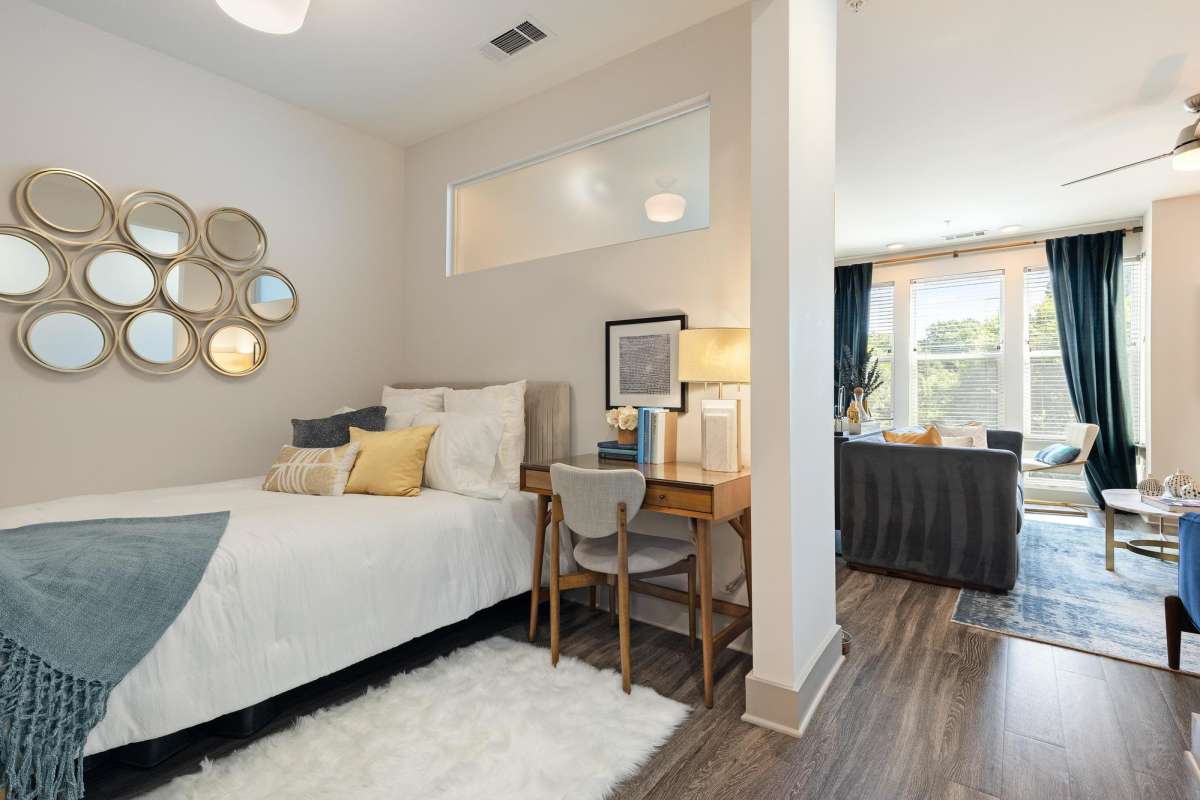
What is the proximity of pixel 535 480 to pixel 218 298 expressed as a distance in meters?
2.10

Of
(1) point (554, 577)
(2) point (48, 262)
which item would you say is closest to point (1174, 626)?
(1) point (554, 577)

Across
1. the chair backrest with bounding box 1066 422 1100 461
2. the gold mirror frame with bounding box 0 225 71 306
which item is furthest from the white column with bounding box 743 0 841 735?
the chair backrest with bounding box 1066 422 1100 461

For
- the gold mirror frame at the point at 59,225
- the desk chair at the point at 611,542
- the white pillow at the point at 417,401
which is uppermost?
the gold mirror frame at the point at 59,225

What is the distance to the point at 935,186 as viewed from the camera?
14.8 ft

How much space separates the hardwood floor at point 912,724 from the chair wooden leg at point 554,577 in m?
0.16

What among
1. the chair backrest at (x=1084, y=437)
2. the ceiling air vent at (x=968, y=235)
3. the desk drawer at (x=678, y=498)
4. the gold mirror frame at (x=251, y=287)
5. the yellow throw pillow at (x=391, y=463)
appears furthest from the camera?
the ceiling air vent at (x=968, y=235)

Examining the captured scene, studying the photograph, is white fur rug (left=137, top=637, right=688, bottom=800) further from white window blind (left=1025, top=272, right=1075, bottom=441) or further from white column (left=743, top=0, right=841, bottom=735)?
white window blind (left=1025, top=272, right=1075, bottom=441)

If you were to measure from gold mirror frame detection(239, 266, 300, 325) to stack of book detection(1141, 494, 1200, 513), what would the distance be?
4.87 m

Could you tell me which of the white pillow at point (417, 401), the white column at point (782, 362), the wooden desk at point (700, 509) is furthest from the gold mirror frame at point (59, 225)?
the white column at point (782, 362)

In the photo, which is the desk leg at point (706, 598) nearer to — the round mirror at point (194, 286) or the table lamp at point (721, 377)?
the table lamp at point (721, 377)

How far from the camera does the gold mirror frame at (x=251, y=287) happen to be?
3.22 m

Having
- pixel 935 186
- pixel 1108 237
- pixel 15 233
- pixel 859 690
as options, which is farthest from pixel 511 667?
pixel 1108 237

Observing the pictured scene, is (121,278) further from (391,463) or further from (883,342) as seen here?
(883,342)

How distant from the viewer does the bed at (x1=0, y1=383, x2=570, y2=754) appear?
1.60 metres
